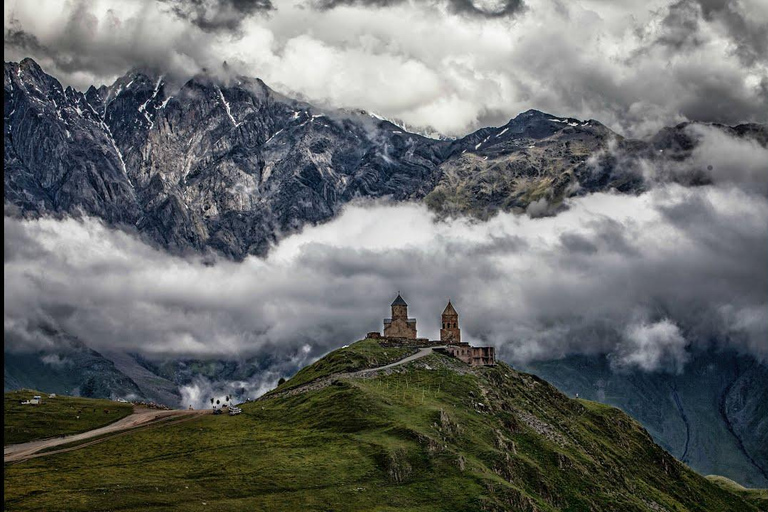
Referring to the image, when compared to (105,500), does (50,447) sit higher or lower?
higher

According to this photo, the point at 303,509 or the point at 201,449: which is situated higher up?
the point at 201,449

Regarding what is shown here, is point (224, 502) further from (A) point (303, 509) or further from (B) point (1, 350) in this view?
(B) point (1, 350)

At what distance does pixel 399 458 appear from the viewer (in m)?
190

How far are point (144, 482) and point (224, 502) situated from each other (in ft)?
54.5

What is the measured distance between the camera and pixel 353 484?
17638 centimetres

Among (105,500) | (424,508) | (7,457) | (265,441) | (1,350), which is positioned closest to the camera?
(1,350)

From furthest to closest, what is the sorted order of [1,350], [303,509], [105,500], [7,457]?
[7,457] < [303,509] < [105,500] < [1,350]

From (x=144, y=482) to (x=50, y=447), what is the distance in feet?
158

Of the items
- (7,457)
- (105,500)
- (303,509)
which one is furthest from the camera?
(7,457)

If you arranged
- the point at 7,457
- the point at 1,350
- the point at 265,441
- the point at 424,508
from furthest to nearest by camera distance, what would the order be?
Answer: 1. the point at 265,441
2. the point at 7,457
3. the point at 424,508
4. the point at 1,350

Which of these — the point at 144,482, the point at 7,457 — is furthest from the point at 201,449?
the point at 7,457

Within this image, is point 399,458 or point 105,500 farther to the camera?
point 399,458

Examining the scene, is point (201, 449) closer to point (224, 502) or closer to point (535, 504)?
point (224, 502)

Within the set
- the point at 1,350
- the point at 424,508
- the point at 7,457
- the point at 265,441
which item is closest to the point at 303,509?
the point at 424,508
